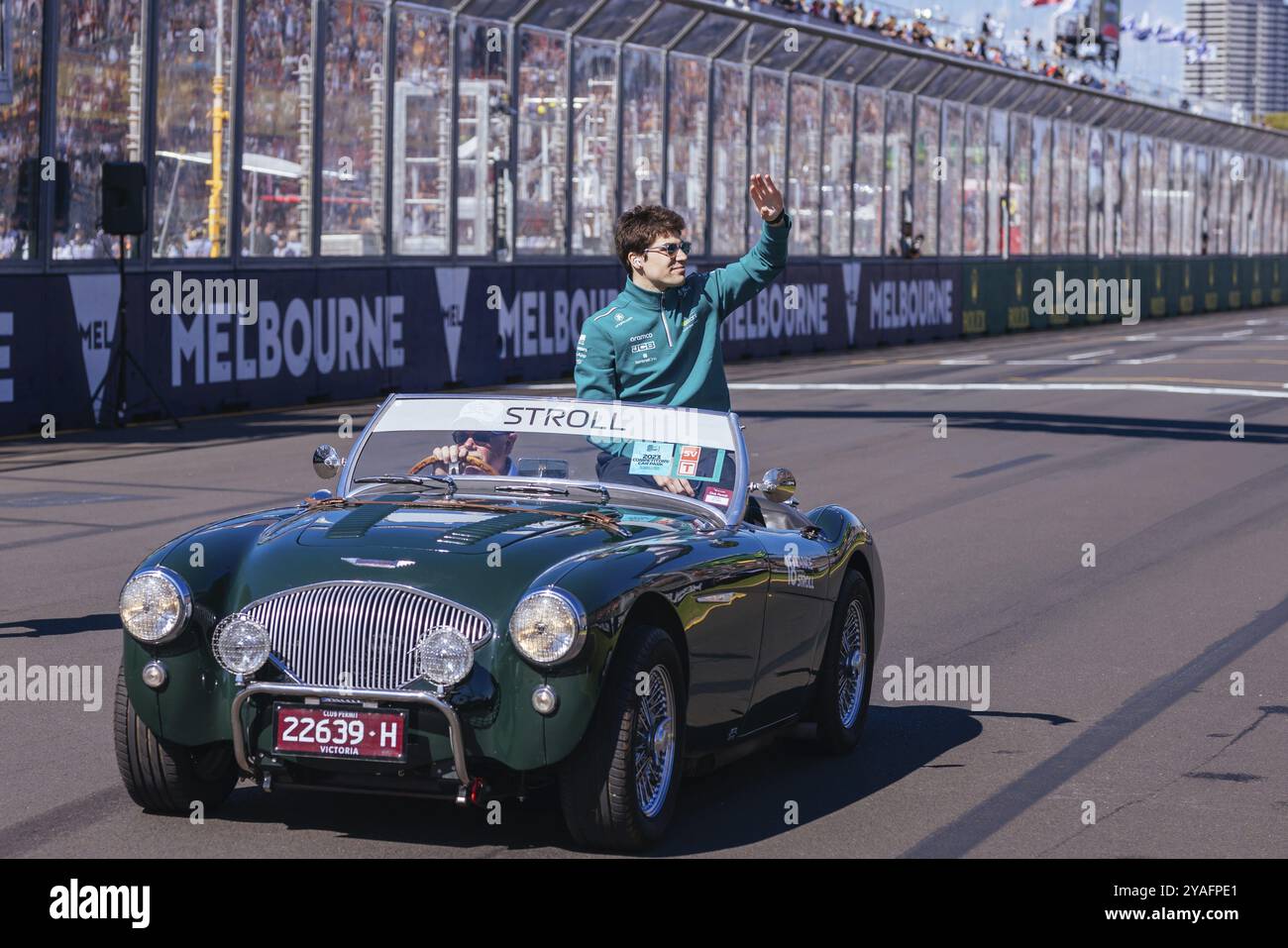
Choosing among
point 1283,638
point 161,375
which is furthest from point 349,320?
point 1283,638

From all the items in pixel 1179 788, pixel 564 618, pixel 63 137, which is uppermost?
pixel 63 137

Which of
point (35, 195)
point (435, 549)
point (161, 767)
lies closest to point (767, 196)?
point (435, 549)

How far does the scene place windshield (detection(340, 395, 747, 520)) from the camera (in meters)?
7.00

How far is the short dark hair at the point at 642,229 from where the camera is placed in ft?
24.9

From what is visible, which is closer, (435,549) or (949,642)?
(435,549)

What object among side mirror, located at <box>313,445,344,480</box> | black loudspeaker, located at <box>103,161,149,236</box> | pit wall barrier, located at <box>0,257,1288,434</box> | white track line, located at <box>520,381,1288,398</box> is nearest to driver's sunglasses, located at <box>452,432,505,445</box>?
side mirror, located at <box>313,445,344,480</box>

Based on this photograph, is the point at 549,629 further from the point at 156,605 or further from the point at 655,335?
the point at 655,335

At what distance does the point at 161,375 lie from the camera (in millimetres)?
22641

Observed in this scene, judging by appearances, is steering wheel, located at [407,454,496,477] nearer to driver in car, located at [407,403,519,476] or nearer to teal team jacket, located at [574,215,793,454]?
driver in car, located at [407,403,519,476]

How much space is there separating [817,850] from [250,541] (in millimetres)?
1852

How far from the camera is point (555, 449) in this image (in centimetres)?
706

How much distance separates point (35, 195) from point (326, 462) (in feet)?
50.6
